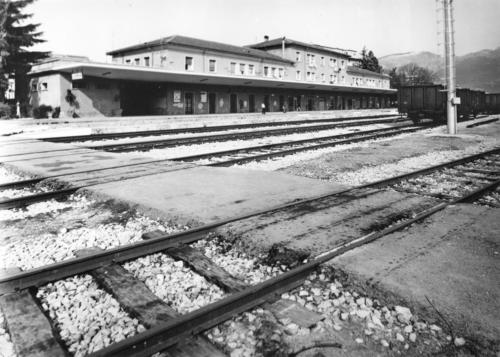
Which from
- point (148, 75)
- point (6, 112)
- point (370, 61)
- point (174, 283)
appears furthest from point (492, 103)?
point (370, 61)

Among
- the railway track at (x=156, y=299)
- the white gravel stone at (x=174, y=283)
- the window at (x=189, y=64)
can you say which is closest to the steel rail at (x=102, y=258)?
the railway track at (x=156, y=299)

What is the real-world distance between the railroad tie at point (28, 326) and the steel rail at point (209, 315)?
433mm

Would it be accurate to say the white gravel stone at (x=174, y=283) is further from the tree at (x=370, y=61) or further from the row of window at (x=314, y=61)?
the tree at (x=370, y=61)

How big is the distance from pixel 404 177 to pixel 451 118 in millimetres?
12111

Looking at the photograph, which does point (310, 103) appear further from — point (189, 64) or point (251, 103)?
point (189, 64)

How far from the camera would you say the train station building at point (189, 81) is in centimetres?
3164

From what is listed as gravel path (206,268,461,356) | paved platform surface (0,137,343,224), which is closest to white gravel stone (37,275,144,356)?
gravel path (206,268,461,356)

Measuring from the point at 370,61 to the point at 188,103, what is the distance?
216ft

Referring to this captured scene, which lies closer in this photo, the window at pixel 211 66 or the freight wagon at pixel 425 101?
the freight wagon at pixel 425 101

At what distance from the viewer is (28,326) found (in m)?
2.66

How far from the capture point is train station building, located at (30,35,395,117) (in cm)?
3164

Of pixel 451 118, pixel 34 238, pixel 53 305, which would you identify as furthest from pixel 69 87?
pixel 53 305

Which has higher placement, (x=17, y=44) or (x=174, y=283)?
(x=17, y=44)

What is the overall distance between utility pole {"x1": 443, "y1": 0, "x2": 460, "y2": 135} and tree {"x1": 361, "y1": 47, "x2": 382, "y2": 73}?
3056 inches
